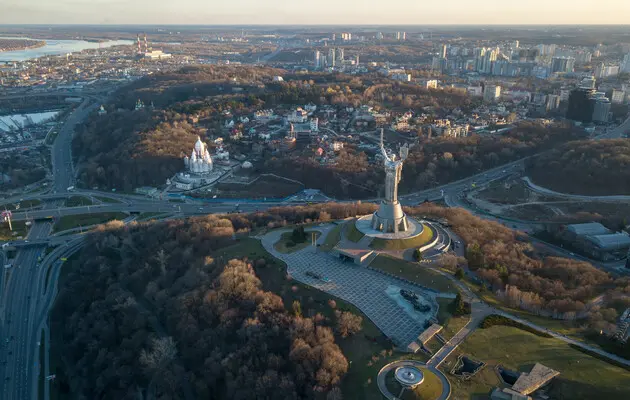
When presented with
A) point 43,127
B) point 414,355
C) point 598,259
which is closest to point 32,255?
point 414,355

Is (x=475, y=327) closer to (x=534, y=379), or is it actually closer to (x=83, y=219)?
(x=534, y=379)

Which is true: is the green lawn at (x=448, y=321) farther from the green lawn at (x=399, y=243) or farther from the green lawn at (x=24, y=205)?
the green lawn at (x=24, y=205)

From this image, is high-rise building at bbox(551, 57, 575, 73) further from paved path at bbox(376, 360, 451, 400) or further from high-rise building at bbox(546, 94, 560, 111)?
paved path at bbox(376, 360, 451, 400)

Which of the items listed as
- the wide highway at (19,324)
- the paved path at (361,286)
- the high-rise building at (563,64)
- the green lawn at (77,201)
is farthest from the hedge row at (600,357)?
the high-rise building at (563,64)

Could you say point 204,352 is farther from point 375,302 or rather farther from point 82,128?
point 82,128

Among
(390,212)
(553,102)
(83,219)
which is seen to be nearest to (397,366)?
(390,212)

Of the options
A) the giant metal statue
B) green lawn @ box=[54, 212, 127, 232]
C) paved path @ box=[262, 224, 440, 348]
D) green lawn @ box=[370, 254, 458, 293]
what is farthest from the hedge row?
green lawn @ box=[54, 212, 127, 232]

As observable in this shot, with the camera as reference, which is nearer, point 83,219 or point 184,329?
point 184,329
